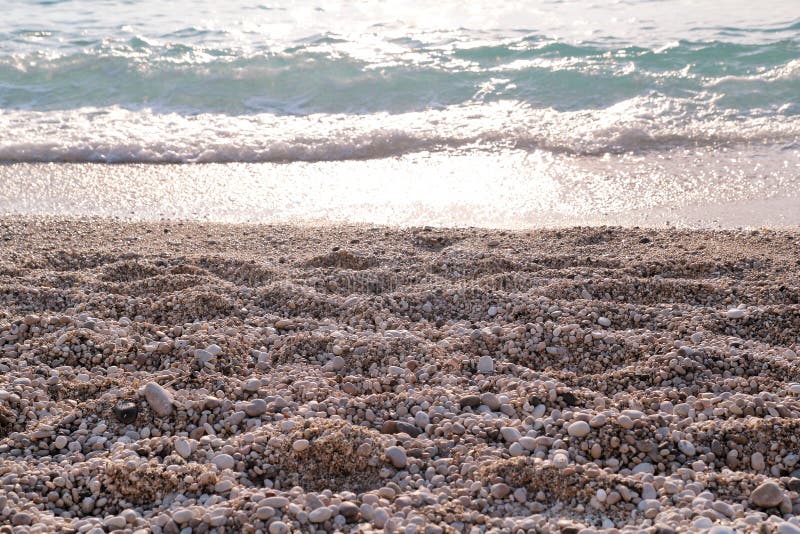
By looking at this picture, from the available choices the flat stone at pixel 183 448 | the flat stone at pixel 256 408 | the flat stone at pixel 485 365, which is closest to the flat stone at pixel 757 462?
the flat stone at pixel 485 365

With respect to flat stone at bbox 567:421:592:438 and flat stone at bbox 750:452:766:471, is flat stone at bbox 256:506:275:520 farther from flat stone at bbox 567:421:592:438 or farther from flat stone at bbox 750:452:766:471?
flat stone at bbox 750:452:766:471

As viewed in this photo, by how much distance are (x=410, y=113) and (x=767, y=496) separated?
6.14 metres

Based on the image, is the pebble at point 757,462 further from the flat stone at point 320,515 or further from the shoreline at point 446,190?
the shoreline at point 446,190

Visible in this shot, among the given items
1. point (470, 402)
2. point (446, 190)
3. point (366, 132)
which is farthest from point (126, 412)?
point (366, 132)

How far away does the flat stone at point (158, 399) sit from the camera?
2.57 m

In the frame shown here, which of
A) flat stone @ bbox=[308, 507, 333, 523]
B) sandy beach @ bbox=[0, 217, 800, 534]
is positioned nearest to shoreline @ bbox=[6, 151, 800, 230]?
sandy beach @ bbox=[0, 217, 800, 534]

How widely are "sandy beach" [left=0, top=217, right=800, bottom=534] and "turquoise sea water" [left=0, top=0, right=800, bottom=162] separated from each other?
2873 millimetres

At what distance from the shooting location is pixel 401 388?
9.04 feet

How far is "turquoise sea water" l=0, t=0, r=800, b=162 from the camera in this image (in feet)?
22.5

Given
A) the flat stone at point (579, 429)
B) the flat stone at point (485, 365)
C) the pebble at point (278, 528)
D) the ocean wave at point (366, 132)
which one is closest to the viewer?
the pebble at point (278, 528)

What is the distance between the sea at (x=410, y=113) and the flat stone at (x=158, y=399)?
2.66m

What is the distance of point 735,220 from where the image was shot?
496 centimetres

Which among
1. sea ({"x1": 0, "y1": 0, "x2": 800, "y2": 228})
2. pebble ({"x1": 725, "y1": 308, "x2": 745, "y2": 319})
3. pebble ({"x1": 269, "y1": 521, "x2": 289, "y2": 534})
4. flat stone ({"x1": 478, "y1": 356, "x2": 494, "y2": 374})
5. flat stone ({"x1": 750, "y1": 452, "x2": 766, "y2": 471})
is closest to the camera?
pebble ({"x1": 269, "y1": 521, "x2": 289, "y2": 534})

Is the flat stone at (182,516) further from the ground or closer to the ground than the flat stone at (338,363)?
closer to the ground
